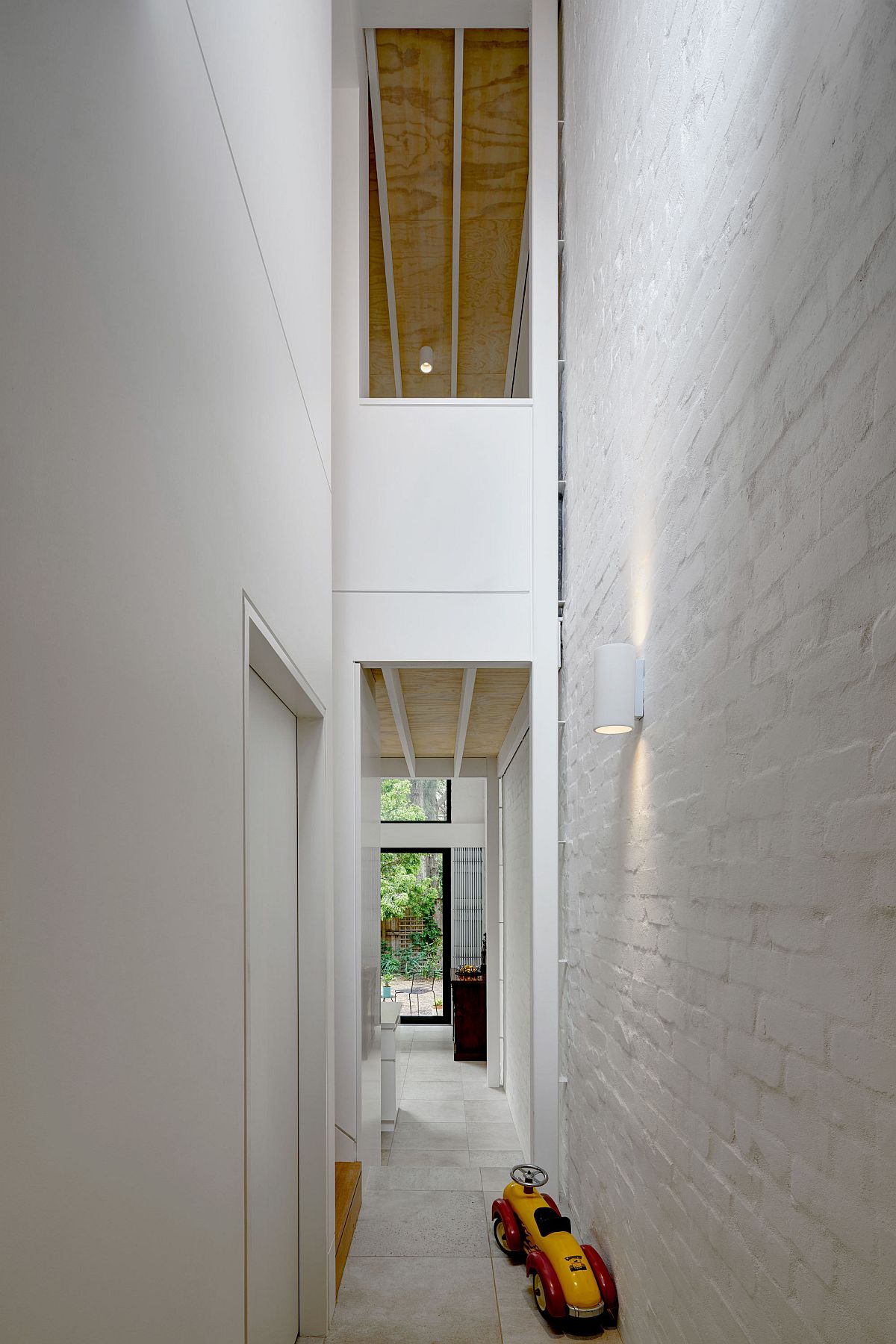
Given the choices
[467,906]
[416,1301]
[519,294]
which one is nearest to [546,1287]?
[416,1301]

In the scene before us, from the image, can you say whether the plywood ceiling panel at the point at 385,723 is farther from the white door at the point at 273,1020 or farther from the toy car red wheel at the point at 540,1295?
the toy car red wheel at the point at 540,1295

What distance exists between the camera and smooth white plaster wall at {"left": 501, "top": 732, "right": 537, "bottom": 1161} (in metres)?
5.60

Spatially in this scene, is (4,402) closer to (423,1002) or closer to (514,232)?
(514,232)

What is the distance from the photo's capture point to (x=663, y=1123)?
2363 millimetres

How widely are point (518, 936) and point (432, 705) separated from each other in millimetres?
1578

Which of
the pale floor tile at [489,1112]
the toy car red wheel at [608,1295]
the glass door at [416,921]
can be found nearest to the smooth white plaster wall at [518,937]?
the pale floor tile at [489,1112]

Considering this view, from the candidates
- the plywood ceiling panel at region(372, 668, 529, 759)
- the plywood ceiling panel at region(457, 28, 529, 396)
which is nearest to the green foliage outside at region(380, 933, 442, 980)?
the plywood ceiling panel at region(372, 668, 529, 759)

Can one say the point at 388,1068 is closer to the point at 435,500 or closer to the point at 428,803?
the point at 435,500

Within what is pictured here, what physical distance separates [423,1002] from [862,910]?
36.8 feet

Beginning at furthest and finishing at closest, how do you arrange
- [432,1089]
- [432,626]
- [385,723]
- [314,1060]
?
[432,1089], [385,723], [432,626], [314,1060]

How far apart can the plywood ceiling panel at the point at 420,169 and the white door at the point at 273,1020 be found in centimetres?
343

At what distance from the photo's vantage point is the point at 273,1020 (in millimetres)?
2557

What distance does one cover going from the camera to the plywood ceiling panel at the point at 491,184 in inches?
185

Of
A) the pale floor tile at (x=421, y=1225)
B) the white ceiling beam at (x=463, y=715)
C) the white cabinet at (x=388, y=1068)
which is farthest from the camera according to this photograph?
the white cabinet at (x=388, y=1068)
